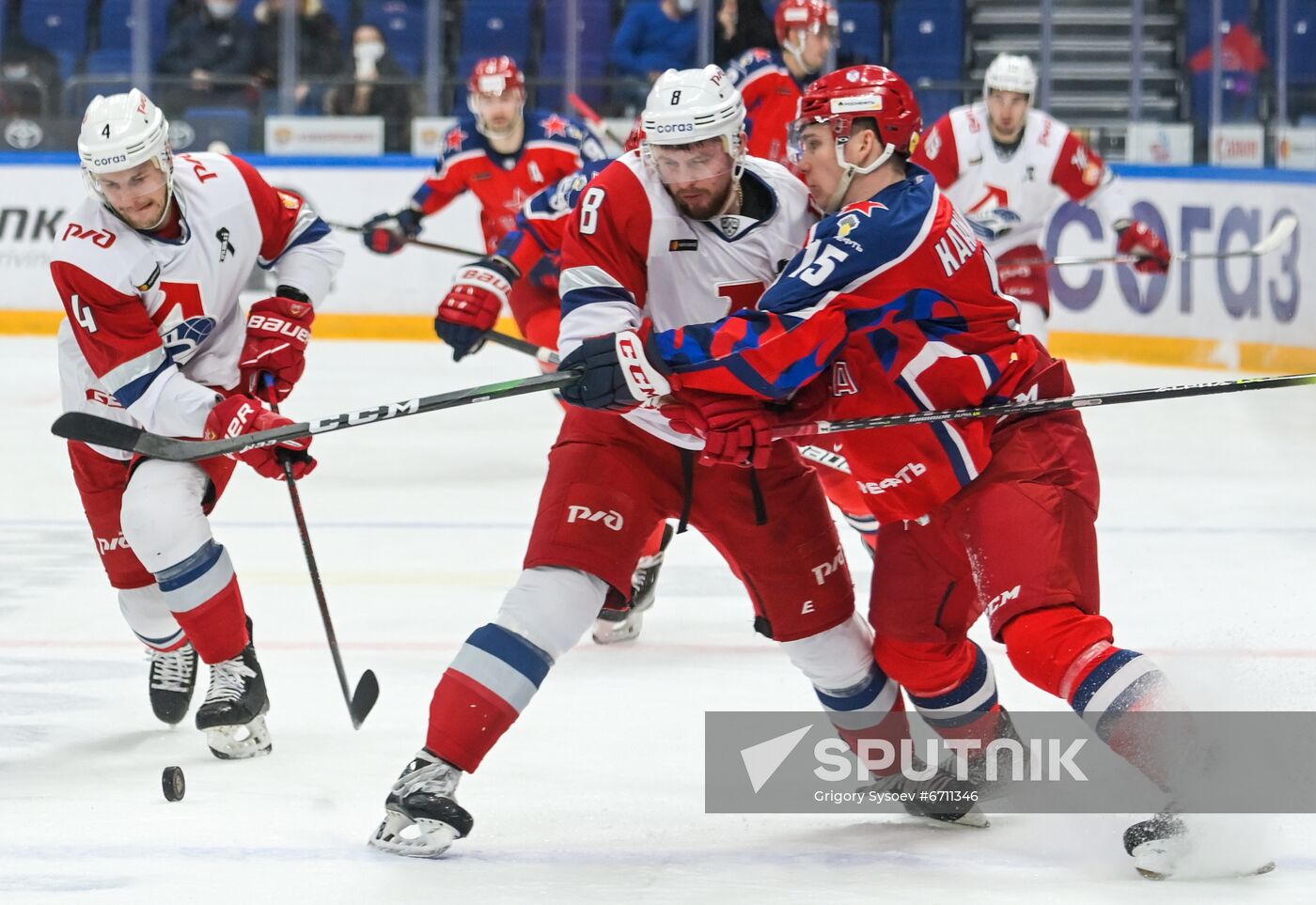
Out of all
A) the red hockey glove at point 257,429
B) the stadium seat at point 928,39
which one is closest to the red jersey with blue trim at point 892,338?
the red hockey glove at point 257,429

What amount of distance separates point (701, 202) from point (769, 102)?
333cm

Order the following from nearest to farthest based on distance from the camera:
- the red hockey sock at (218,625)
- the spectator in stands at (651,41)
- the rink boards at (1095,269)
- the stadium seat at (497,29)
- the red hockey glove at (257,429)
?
the red hockey glove at (257,429) → the red hockey sock at (218,625) → the rink boards at (1095,269) → the spectator in stands at (651,41) → the stadium seat at (497,29)

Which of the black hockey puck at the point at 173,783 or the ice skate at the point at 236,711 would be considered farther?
the ice skate at the point at 236,711

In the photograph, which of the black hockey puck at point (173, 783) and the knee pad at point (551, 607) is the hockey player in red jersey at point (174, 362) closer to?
the black hockey puck at point (173, 783)

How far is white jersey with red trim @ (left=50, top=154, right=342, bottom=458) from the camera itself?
325 cm

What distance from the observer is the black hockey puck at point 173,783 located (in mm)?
3051

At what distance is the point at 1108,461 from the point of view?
649 cm

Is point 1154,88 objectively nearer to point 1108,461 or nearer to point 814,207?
point 1108,461

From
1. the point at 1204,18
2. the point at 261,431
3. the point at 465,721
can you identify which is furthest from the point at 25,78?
the point at 465,721

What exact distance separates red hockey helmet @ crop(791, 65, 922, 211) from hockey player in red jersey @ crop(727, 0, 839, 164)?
3278mm

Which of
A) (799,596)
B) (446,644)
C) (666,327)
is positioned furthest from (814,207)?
(446,644)

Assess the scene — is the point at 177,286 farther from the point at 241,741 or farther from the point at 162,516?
the point at 241,741

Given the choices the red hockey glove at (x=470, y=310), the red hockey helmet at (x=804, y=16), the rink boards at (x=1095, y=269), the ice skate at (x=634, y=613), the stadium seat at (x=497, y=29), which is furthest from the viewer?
the stadium seat at (x=497, y=29)

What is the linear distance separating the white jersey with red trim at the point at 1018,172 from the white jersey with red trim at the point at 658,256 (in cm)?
383
